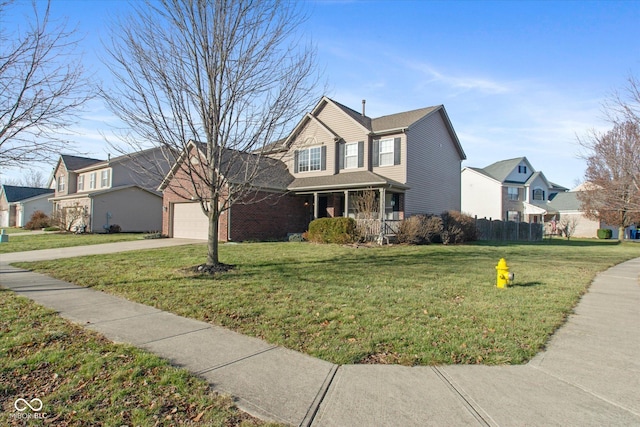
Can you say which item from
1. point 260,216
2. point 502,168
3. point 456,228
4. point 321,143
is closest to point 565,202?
point 502,168

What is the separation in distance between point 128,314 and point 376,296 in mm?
4139

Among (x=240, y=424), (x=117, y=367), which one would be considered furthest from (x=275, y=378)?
(x=117, y=367)

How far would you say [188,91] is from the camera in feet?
28.0

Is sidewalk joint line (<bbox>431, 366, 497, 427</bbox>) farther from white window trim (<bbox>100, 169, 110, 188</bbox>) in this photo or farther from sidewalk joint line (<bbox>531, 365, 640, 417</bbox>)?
white window trim (<bbox>100, 169, 110, 188</bbox>)

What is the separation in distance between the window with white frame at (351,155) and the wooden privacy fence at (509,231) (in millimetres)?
9399

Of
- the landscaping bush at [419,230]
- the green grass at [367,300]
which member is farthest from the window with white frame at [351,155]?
the green grass at [367,300]

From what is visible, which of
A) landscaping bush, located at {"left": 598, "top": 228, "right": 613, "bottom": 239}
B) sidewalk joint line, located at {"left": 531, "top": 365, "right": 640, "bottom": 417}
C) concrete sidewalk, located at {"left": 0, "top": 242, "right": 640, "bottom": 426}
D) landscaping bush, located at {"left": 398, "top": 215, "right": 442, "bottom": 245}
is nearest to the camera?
concrete sidewalk, located at {"left": 0, "top": 242, "right": 640, "bottom": 426}

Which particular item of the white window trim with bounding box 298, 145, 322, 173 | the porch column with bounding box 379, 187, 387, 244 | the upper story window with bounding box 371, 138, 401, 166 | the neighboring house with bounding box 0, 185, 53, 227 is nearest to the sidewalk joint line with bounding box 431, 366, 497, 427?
the porch column with bounding box 379, 187, 387, 244

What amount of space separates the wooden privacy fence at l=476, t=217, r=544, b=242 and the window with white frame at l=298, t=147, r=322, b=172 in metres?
11.1

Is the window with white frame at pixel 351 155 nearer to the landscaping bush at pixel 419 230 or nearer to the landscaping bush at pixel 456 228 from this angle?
the landscaping bush at pixel 419 230

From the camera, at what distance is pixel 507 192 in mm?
37625

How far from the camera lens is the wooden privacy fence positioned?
23719mm

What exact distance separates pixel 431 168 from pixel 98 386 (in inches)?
802

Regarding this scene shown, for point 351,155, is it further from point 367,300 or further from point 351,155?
point 367,300
